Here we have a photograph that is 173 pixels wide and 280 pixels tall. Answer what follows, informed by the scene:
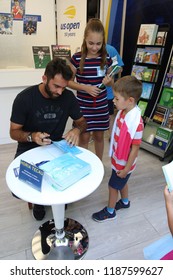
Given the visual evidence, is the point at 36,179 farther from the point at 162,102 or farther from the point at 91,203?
the point at 162,102

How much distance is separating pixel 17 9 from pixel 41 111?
186 centimetres

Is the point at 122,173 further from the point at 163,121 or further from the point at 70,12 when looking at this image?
the point at 70,12

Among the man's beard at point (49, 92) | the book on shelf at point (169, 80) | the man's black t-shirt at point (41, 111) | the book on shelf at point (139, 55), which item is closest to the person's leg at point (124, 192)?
the man's black t-shirt at point (41, 111)

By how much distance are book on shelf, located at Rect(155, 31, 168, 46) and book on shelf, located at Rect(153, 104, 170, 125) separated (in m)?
0.71

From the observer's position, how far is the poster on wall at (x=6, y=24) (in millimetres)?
2562

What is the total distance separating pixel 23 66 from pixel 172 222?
2.66 meters

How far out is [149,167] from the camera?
248 centimetres

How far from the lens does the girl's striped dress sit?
1.81m

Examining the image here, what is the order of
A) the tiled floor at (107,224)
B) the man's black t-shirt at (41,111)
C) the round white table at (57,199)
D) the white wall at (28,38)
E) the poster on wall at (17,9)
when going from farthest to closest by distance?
1. the white wall at (28,38)
2. the poster on wall at (17,9)
3. the tiled floor at (107,224)
4. the man's black t-shirt at (41,111)
5. the round white table at (57,199)

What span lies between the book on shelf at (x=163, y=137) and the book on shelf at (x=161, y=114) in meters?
0.09

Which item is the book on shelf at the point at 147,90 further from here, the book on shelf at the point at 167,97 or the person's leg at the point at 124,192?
the person's leg at the point at 124,192

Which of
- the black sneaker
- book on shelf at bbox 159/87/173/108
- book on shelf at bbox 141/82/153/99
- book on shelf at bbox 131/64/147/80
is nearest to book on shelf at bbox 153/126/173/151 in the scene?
book on shelf at bbox 159/87/173/108

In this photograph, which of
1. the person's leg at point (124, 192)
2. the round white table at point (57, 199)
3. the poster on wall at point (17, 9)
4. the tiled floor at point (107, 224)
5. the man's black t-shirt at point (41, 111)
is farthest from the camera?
the poster on wall at point (17, 9)

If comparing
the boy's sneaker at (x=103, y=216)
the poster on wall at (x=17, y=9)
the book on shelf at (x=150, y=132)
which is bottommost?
the boy's sneaker at (x=103, y=216)
